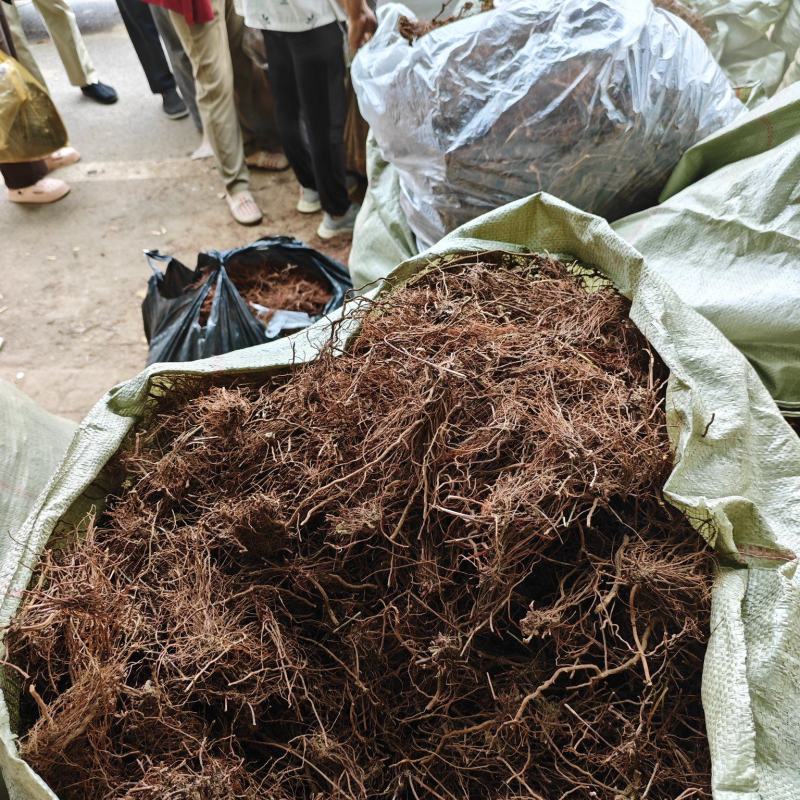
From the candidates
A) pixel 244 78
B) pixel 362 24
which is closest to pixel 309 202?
pixel 244 78

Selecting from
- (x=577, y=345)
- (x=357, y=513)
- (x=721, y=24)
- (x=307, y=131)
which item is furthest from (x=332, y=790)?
(x=307, y=131)

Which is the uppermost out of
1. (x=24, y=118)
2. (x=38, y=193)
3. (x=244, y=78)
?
(x=24, y=118)

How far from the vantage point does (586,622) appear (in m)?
0.98

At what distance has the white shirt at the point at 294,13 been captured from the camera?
2.59m

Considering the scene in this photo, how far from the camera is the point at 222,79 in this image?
3189 mm

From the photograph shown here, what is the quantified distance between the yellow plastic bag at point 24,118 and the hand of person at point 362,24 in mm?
1594

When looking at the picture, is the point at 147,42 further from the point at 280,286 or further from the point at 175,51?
the point at 280,286

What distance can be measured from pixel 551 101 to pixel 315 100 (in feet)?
5.24

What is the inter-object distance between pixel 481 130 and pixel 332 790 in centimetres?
140

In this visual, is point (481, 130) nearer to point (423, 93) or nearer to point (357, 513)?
point (423, 93)

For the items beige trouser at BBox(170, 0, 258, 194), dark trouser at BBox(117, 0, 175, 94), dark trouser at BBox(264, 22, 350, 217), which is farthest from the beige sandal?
dark trouser at BBox(117, 0, 175, 94)

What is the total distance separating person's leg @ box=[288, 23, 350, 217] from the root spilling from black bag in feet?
6.77

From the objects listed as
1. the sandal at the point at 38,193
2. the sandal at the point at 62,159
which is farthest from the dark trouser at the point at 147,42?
the sandal at the point at 38,193

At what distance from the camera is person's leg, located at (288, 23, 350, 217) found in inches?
107
